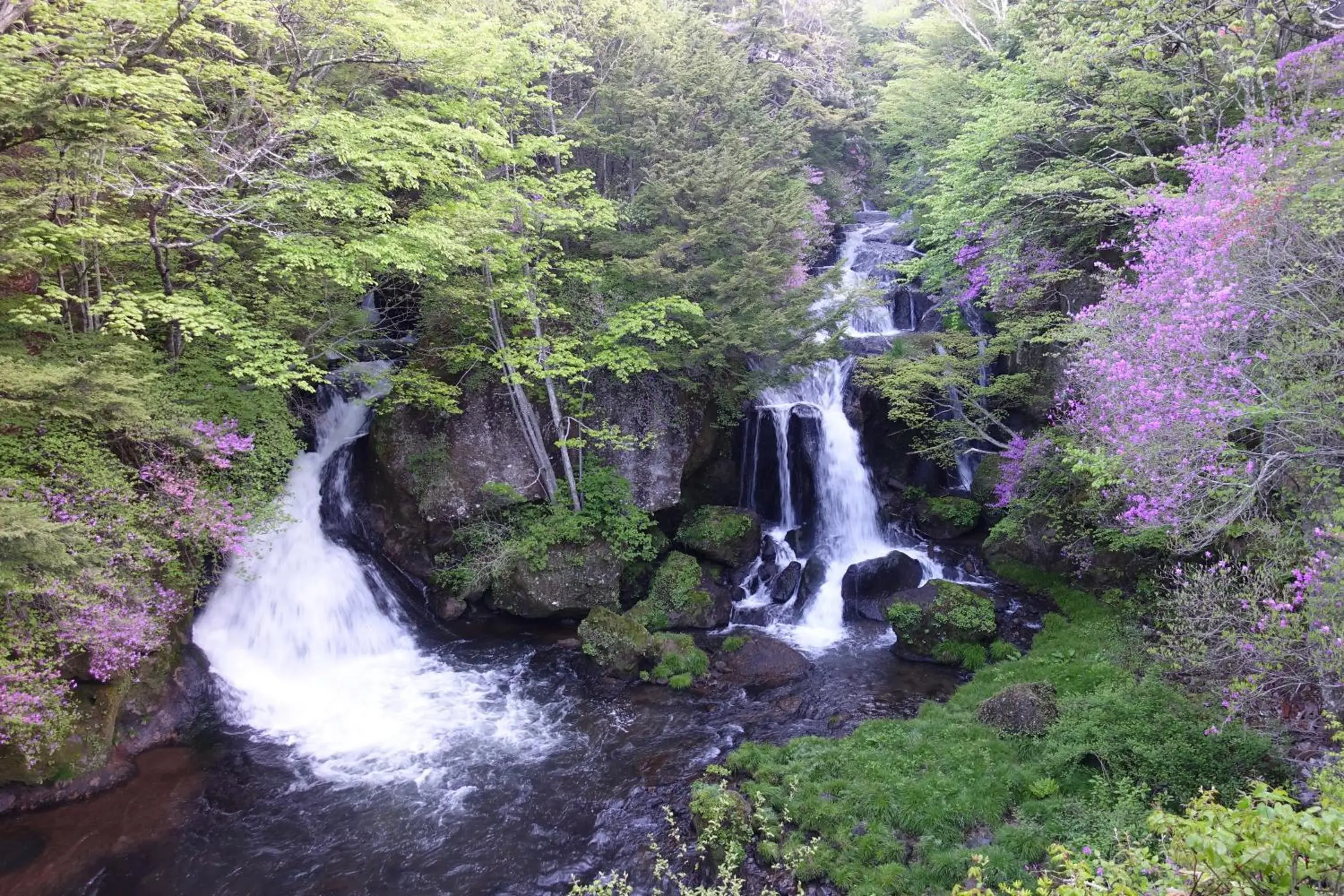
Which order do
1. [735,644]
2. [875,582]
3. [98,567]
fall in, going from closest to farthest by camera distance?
[98,567] → [735,644] → [875,582]

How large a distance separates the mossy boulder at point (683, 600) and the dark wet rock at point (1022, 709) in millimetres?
5869

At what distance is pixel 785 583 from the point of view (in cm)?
1573

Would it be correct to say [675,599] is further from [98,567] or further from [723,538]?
[98,567]

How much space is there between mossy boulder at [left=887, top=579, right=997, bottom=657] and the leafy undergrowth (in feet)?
7.27

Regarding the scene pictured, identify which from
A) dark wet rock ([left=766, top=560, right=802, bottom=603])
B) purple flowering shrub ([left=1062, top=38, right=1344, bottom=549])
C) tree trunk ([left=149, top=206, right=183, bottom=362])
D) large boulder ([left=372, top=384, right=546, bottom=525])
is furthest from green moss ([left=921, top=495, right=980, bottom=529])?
tree trunk ([left=149, top=206, right=183, bottom=362])

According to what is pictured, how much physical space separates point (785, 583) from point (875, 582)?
79.7 inches

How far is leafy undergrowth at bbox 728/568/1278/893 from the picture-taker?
7453 millimetres

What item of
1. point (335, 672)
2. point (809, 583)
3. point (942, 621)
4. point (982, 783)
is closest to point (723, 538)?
point (809, 583)

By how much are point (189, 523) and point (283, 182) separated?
207 inches

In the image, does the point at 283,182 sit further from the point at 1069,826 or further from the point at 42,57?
the point at 1069,826

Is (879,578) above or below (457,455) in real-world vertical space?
below

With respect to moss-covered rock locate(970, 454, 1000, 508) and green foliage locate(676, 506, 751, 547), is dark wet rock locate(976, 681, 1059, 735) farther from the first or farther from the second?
moss-covered rock locate(970, 454, 1000, 508)

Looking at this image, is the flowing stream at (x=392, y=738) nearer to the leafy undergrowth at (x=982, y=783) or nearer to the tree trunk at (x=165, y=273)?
the leafy undergrowth at (x=982, y=783)

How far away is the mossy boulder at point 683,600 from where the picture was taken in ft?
47.1
